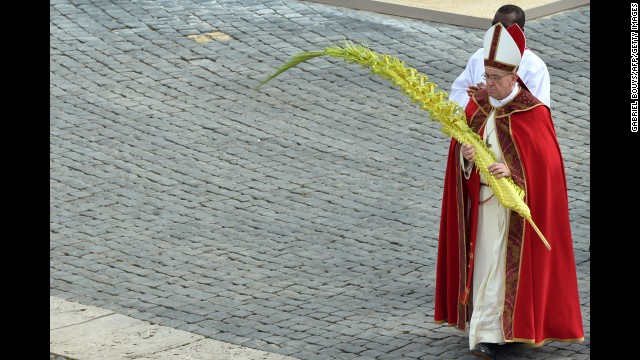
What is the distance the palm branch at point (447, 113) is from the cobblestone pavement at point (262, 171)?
1.04m

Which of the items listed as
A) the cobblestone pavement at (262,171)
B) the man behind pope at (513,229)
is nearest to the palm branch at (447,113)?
the man behind pope at (513,229)

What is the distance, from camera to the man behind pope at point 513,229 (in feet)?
23.9

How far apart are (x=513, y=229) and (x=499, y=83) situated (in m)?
0.84

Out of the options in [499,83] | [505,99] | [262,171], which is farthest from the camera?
[262,171]

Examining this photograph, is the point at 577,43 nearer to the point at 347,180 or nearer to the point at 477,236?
the point at 347,180

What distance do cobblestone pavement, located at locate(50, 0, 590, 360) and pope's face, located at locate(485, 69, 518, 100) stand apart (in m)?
1.56

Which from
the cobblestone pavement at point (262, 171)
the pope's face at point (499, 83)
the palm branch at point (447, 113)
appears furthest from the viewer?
the cobblestone pavement at point (262, 171)

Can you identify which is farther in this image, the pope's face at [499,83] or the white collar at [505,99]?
the white collar at [505,99]

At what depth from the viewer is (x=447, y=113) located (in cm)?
729

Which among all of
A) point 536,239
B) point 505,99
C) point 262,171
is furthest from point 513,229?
point 262,171

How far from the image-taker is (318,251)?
942 centimetres

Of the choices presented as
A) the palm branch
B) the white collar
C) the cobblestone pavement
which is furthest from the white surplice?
the cobblestone pavement

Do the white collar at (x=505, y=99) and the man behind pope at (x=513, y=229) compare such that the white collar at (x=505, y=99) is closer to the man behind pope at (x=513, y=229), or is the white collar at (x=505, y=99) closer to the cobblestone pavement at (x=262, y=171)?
the man behind pope at (x=513, y=229)

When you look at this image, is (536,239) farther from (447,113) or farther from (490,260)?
(447,113)
